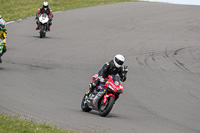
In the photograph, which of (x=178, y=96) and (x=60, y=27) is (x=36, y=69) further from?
(x=60, y=27)

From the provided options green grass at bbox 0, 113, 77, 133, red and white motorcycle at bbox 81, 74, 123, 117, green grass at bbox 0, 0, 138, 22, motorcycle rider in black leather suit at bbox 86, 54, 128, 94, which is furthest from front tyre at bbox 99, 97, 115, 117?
green grass at bbox 0, 0, 138, 22

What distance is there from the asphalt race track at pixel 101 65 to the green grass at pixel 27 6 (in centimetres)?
294

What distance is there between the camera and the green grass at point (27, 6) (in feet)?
120

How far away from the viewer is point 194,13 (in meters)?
38.1

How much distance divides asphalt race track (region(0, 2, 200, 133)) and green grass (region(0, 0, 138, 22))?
2936 millimetres

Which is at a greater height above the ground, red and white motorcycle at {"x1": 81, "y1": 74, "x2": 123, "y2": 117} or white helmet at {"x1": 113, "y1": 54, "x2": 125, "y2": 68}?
white helmet at {"x1": 113, "y1": 54, "x2": 125, "y2": 68}

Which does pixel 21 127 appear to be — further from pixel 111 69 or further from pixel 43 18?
pixel 43 18

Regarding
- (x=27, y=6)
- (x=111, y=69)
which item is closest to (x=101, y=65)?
(x=111, y=69)

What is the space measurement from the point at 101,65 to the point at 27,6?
81.9 ft

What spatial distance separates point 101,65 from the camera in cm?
1912

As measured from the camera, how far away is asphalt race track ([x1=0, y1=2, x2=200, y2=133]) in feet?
34.9

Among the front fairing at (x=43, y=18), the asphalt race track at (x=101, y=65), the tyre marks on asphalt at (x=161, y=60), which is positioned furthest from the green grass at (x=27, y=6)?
the tyre marks on asphalt at (x=161, y=60)

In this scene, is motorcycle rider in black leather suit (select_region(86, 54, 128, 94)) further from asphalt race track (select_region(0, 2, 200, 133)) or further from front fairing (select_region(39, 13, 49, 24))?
front fairing (select_region(39, 13, 49, 24))

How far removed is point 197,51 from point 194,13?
16153 millimetres
